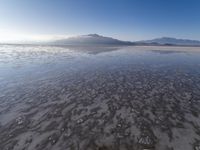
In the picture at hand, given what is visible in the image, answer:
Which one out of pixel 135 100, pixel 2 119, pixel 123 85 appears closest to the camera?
pixel 2 119

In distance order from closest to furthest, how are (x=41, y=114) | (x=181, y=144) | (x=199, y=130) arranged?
(x=181, y=144)
(x=199, y=130)
(x=41, y=114)

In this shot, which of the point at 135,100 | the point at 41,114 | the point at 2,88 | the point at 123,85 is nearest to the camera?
the point at 41,114

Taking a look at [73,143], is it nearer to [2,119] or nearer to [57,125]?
[57,125]

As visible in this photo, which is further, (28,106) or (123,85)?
(123,85)

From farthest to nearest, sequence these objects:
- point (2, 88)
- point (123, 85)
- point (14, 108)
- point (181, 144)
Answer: point (123, 85), point (2, 88), point (14, 108), point (181, 144)

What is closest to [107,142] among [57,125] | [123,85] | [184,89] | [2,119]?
[57,125]

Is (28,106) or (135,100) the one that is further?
(135,100)

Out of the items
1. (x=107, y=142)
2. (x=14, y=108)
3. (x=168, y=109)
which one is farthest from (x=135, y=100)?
(x=14, y=108)

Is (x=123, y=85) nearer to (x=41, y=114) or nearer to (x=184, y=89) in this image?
(x=184, y=89)
